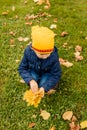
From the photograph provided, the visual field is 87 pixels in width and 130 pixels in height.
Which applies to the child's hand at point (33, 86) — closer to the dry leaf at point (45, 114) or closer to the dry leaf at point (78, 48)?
the dry leaf at point (45, 114)

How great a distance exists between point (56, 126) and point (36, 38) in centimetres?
97

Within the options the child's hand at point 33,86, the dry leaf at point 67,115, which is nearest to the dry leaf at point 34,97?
the child's hand at point 33,86

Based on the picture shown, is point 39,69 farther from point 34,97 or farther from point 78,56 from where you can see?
point 78,56

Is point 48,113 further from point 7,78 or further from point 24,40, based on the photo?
point 24,40

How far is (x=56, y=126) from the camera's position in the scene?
372 cm

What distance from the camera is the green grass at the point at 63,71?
12.6 ft

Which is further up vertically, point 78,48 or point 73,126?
point 78,48

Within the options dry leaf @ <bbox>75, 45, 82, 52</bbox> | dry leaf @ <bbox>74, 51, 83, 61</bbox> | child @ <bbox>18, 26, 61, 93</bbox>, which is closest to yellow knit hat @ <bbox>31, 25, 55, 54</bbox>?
child @ <bbox>18, 26, 61, 93</bbox>

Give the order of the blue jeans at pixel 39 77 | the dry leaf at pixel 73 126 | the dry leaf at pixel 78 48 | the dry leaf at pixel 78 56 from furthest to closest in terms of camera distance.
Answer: the dry leaf at pixel 78 48, the dry leaf at pixel 78 56, the blue jeans at pixel 39 77, the dry leaf at pixel 73 126

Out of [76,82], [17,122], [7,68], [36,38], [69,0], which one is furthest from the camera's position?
[69,0]

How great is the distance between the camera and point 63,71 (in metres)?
4.48

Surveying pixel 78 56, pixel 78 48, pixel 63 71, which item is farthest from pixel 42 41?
pixel 78 48

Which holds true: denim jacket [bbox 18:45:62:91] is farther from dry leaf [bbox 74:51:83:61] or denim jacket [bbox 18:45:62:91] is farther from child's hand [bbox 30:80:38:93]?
dry leaf [bbox 74:51:83:61]

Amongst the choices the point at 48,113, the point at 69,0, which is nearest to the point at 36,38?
the point at 48,113
